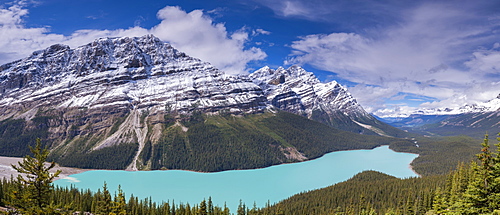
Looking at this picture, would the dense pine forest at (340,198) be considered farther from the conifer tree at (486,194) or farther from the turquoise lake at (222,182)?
the turquoise lake at (222,182)

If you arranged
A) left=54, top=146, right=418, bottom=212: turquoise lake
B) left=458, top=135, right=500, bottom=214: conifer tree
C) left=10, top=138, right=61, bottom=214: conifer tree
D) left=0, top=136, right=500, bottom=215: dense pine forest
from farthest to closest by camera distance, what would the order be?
1. left=54, top=146, right=418, bottom=212: turquoise lake
2. left=458, top=135, right=500, bottom=214: conifer tree
3. left=0, top=136, right=500, bottom=215: dense pine forest
4. left=10, top=138, right=61, bottom=214: conifer tree

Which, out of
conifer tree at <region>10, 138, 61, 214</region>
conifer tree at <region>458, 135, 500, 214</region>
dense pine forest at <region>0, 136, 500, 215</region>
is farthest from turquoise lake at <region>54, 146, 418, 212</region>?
conifer tree at <region>10, 138, 61, 214</region>

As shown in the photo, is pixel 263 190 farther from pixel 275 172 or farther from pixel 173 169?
pixel 173 169

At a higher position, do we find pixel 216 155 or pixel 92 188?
pixel 216 155

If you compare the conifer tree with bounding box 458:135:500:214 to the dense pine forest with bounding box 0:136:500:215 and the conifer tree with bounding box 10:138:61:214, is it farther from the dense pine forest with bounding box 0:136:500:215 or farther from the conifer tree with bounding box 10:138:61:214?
the conifer tree with bounding box 10:138:61:214

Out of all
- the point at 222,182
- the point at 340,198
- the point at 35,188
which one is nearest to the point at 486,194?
the point at 35,188

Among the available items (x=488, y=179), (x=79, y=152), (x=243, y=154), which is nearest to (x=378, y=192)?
(x=488, y=179)

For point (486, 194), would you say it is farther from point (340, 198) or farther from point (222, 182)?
point (222, 182)

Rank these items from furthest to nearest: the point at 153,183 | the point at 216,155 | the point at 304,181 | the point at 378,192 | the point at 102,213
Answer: the point at 216,155 < the point at 304,181 < the point at 153,183 < the point at 378,192 < the point at 102,213
